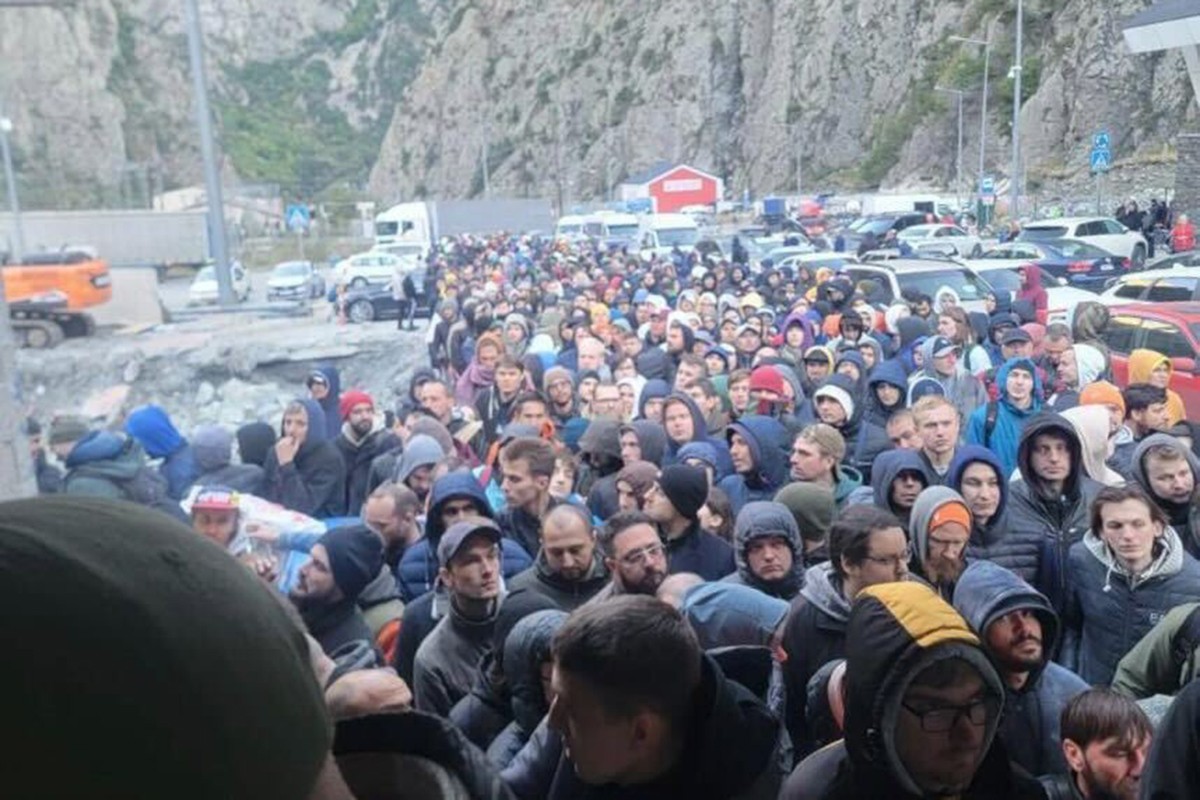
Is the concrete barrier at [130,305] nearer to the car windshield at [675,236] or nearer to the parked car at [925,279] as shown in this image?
the car windshield at [675,236]

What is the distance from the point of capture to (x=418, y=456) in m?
5.88

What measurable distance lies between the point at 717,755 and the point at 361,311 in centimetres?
2449

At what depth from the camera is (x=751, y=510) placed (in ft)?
13.3

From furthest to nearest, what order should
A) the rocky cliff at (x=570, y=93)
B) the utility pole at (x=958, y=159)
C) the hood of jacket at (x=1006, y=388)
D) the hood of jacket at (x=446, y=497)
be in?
the utility pole at (x=958, y=159)
the rocky cliff at (x=570, y=93)
the hood of jacket at (x=1006, y=388)
the hood of jacket at (x=446, y=497)

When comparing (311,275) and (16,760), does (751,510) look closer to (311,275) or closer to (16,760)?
(16,760)

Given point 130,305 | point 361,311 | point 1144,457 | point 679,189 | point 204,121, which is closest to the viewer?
point 1144,457

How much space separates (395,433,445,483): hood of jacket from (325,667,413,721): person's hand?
3490mm

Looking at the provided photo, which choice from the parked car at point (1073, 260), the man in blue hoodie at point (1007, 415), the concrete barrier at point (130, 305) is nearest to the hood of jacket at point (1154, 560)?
the man in blue hoodie at point (1007, 415)

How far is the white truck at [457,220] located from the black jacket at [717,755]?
41.1 m

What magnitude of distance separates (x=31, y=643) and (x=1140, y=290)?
1617 centimetres

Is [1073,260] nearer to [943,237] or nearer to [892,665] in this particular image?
[943,237]

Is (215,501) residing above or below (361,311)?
above

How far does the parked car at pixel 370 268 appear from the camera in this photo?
29875mm

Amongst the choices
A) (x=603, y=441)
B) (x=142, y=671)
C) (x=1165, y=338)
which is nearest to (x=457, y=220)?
(x=1165, y=338)
